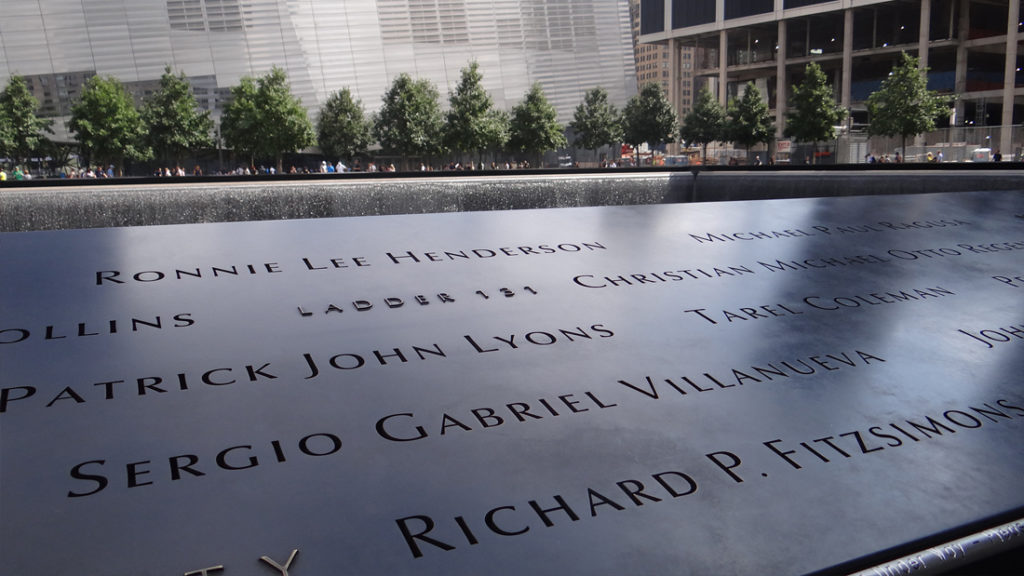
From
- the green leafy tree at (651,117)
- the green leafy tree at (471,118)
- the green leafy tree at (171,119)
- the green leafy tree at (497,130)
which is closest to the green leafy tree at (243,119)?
the green leafy tree at (171,119)

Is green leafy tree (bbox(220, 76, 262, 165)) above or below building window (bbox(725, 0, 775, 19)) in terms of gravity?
below

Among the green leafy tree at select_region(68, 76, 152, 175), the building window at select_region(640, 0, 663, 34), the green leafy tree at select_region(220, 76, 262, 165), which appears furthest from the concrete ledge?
the building window at select_region(640, 0, 663, 34)

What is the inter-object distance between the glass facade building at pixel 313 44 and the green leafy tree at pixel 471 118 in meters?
10.4

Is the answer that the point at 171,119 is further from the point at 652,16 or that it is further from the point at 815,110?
the point at 652,16

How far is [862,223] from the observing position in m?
7.33

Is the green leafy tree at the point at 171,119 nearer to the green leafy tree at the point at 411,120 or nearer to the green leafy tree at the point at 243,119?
the green leafy tree at the point at 243,119

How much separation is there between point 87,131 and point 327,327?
41554 millimetres

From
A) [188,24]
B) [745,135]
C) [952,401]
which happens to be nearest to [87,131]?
[188,24]

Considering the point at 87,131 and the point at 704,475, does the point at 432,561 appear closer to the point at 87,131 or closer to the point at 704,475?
the point at 704,475

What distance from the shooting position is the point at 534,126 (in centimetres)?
4291

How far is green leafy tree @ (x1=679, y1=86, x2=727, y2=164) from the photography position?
A: 154 feet

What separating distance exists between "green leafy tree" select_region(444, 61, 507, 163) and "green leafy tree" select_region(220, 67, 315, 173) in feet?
26.0

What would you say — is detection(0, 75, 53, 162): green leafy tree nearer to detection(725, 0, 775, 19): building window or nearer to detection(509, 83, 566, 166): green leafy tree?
detection(509, 83, 566, 166): green leafy tree

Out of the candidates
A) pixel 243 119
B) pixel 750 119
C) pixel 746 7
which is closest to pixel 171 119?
pixel 243 119
